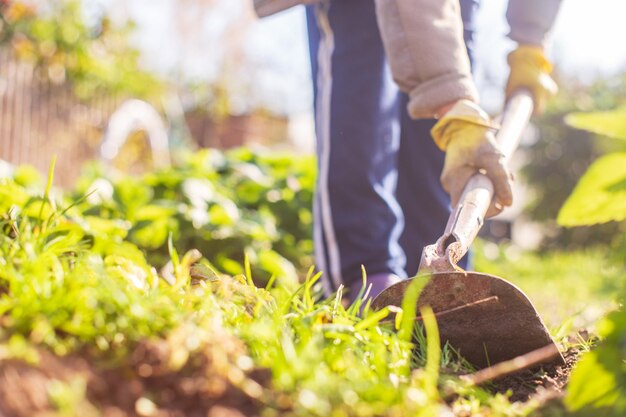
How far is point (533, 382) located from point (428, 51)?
937 mm

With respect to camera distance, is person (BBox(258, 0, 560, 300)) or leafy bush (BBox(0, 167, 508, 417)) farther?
person (BBox(258, 0, 560, 300))

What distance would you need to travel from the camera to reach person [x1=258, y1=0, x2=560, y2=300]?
6.23 feet

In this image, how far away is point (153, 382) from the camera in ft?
2.85

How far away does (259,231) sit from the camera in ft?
11.1

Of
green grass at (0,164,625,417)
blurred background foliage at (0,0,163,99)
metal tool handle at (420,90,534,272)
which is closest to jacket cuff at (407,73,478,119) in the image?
metal tool handle at (420,90,534,272)

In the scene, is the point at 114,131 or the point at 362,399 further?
the point at 114,131

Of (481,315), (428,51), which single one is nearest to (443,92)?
(428,51)

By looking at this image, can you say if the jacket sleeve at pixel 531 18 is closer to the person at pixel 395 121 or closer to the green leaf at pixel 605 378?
the person at pixel 395 121

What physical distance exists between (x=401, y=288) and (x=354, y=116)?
46.3 inches

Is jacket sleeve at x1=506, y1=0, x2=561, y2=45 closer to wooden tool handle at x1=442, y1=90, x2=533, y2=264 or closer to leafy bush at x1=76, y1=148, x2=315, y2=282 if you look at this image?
wooden tool handle at x1=442, y1=90, x2=533, y2=264

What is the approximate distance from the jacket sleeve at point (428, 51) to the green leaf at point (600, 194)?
1036mm

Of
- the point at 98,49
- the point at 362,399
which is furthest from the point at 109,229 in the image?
the point at 98,49

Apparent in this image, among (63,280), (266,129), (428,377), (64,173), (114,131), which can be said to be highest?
(63,280)

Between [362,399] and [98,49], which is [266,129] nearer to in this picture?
[98,49]
